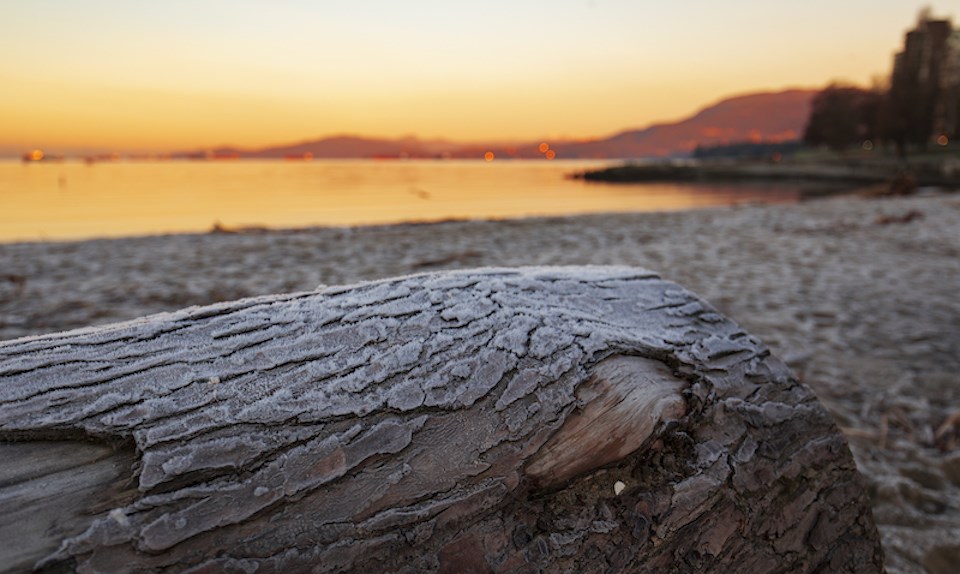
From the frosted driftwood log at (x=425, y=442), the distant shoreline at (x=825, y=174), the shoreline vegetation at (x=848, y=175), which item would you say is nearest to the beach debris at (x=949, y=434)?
the frosted driftwood log at (x=425, y=442)

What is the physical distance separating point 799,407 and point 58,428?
169 centimetres

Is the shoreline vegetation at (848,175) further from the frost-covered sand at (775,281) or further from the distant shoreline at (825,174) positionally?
the frost-covered sand at (775,281)

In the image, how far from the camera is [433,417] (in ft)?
3.64

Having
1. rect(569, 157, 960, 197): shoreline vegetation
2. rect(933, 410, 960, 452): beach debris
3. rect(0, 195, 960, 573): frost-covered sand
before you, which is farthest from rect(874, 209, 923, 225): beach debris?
rect(569, 157, 960, 197): shoreline vegetation

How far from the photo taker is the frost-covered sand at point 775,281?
2.79 m

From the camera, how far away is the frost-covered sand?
279 cm

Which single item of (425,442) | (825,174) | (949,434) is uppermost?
(425,442)

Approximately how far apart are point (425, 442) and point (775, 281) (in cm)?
618

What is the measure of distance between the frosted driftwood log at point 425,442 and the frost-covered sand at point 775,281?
1255 millimetres

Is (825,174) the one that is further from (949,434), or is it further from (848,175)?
(949,434)

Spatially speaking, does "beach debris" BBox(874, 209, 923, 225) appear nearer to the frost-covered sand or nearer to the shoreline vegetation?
the frost-covered sand

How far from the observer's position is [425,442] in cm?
107

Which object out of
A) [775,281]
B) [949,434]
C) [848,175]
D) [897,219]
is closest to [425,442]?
[949,434]

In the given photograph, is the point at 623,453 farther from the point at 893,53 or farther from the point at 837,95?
the point at 893,53
